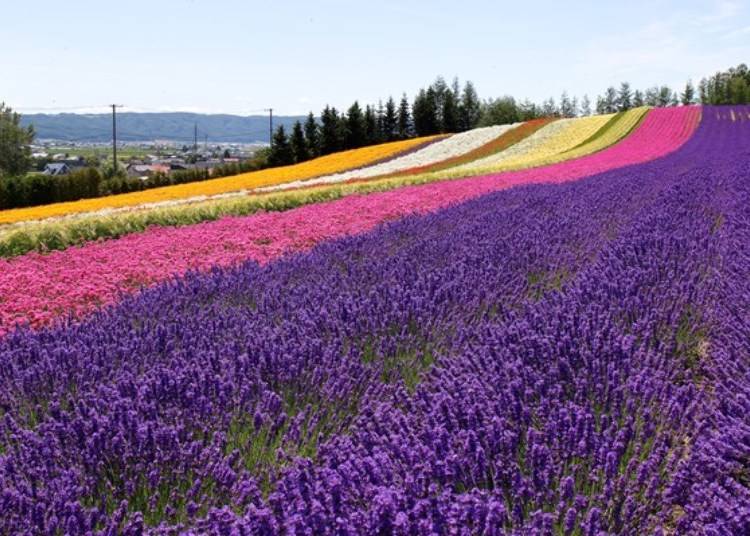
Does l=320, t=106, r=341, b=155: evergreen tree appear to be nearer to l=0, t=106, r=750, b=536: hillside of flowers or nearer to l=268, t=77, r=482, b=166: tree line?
l=268, t=77, r=482, b=166: tree line

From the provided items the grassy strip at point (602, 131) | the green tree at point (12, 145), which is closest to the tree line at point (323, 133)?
the green tree at point (12, 145)

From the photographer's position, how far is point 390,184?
701 inches

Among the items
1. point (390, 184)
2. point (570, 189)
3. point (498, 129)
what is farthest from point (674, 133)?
point (570, 189)

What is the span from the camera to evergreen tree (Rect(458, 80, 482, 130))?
6280 cm

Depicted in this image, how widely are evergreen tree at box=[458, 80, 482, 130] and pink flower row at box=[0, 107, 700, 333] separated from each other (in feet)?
161

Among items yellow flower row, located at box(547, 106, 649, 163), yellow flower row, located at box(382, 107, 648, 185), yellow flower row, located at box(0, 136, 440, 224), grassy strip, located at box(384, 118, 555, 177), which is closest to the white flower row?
grassy strip, located at box(384, 118, 555, 177)

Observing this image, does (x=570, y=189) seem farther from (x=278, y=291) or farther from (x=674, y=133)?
(x=674, y=133)

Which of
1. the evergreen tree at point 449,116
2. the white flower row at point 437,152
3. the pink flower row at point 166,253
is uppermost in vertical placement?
the evergreen tree at point 449,116

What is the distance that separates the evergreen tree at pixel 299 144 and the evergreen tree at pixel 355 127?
520 cm

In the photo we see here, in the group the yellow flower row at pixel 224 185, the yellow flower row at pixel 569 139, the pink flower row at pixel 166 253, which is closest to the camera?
the pink flower row at pixel 166 253

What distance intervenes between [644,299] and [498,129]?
1754 inches

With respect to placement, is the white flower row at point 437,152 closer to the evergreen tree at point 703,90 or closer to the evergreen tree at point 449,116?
the evergreen tree at point 449,116

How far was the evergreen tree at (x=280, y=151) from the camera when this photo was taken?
1756 inches

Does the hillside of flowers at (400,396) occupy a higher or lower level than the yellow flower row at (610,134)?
lower
